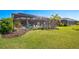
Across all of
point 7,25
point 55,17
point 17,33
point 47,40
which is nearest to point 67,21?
point 55,17

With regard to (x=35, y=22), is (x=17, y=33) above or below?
below

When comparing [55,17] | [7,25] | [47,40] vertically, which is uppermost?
[55,17]

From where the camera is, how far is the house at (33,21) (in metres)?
2.67

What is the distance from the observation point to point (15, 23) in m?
2.67

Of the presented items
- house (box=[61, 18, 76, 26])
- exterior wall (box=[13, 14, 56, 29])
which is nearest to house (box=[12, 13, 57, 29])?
exterior wall (box=[13, 14, 56, 29])

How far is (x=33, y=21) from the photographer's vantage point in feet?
8.76

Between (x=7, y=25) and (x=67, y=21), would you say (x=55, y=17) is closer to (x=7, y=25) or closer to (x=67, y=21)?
(x=67, y=21)

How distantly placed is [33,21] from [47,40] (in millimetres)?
289

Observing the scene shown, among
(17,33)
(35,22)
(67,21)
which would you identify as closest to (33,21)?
(35,22)

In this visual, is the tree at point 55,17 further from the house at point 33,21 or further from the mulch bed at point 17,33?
the mulch bed at point 17,33

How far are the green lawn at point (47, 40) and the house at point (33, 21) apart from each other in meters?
0.07

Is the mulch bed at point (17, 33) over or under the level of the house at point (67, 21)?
under

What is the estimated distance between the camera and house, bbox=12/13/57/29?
2668mm

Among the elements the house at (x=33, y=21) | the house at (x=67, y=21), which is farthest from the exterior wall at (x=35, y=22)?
the house at (x=67, y=21)
